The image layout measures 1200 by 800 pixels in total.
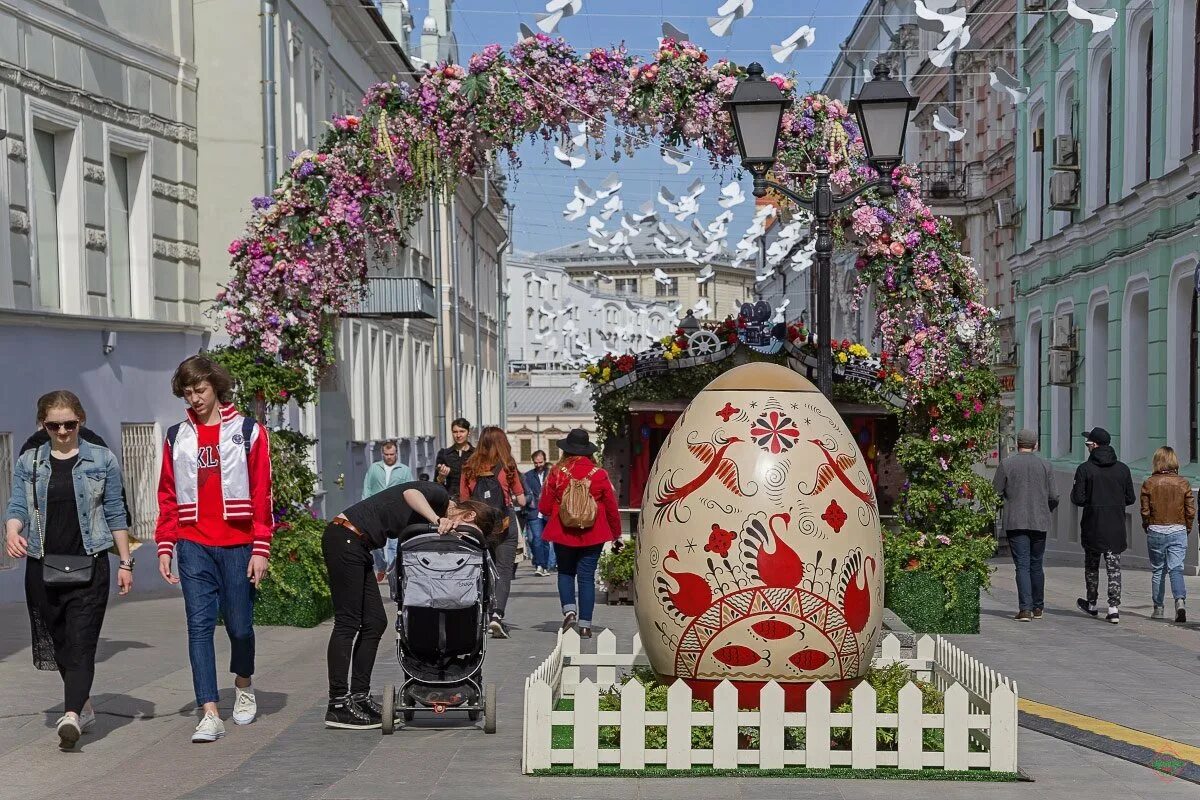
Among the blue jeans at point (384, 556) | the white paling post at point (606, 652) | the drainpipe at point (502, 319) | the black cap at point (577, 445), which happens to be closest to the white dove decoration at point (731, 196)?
the blue jeans at point (384, 556)

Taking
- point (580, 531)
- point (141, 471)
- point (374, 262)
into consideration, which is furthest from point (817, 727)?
point (141, 471)

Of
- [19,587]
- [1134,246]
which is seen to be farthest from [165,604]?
[1134,246]

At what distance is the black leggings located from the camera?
328 inches

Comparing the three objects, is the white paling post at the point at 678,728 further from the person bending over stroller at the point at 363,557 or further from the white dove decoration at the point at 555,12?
the white dove decoration at the point at 555,12

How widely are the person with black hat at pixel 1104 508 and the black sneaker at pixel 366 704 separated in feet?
28.0

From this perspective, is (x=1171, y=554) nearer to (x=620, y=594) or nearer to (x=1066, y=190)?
(x=620, y=594)

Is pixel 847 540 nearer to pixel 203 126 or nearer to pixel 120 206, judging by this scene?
pixel 120 206

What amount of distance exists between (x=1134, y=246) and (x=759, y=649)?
1958 cm

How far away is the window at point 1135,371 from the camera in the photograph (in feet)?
84.4

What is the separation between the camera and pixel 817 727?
6949mm

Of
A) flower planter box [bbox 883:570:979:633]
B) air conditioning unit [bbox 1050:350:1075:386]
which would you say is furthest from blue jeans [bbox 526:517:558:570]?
air conditioning unit [bbox 1050:350:1075:386]

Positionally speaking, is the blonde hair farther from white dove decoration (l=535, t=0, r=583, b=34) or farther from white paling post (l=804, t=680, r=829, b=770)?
white paling post (l=804, t=680, r=829, b=770)

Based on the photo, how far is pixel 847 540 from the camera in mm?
7387

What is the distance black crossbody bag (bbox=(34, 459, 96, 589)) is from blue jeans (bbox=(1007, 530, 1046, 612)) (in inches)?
354
